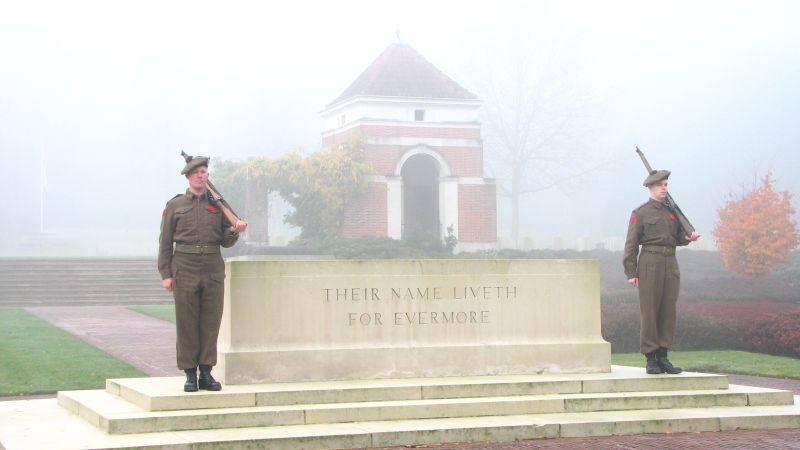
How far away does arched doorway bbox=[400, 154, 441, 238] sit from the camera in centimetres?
4619

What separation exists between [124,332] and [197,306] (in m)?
12.6

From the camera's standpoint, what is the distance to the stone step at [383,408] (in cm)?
863

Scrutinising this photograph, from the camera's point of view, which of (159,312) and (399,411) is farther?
(159,312)

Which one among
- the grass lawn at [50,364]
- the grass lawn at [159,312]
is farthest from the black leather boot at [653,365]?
the grass lawn at [159,312]

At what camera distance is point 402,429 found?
8664 mm

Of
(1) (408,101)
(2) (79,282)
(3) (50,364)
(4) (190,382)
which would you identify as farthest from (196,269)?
(1) (408,101)

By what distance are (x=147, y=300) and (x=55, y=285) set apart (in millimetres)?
3485

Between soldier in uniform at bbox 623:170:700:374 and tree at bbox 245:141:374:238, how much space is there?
31324mm

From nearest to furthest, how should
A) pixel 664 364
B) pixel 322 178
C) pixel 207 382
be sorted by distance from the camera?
pixel 207 382
pixel 664 364
pixel 322 178

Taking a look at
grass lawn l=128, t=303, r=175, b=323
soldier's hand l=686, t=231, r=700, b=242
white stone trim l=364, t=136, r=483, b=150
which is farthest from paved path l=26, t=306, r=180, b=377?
white stone trim l=364, t=136, r=483, b=150

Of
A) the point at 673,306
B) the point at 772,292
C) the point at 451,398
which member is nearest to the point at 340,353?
the point at 451,398

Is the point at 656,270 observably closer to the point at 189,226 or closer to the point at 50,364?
the point at 189,226

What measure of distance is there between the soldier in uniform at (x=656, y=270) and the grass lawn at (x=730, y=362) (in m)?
4.53

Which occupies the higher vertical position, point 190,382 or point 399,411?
A: point 190,382
